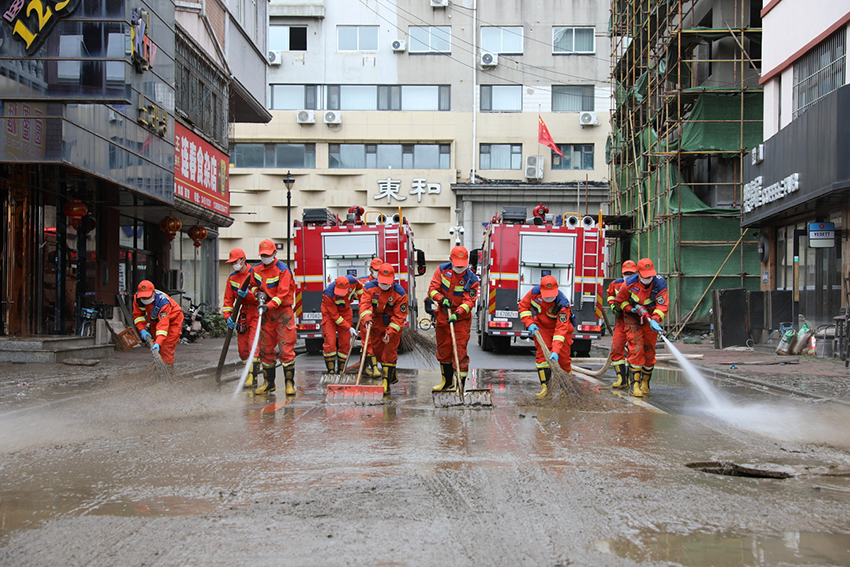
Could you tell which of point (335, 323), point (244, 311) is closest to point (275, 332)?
point (244, 311)

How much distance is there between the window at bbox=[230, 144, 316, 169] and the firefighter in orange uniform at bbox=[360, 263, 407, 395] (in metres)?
27.9

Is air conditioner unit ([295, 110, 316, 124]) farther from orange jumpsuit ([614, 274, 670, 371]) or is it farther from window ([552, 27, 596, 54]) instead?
orange jumpsuit ([614, 274, 670, 371])

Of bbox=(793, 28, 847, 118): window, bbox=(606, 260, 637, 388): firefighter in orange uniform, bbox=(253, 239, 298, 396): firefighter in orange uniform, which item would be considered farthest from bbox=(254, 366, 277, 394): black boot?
bbox=(793, 28, 847, 118): window

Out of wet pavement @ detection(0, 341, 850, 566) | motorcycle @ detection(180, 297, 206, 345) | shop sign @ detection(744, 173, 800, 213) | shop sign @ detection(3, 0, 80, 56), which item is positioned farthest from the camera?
motorcycle @ detection(180, 297, 206, 345)

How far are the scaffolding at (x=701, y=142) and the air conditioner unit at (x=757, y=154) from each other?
2.63 ft

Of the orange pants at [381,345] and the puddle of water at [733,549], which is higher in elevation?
the orange pants at [381,345]

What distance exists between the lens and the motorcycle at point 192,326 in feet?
70.5

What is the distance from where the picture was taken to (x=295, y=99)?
37.9 meters

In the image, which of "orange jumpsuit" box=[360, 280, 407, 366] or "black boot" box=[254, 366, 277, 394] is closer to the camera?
"black boot" box=[254, 366, 277, 394]

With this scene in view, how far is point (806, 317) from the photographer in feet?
58.8

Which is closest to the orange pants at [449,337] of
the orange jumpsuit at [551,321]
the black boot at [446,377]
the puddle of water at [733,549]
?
the black boot at [446,377]

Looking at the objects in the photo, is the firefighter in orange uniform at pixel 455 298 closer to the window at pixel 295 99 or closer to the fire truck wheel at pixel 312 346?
the fire truck wheel at pixel 312 346

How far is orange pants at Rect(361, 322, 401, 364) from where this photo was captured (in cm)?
1039

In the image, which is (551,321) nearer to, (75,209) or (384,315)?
(384,315)
